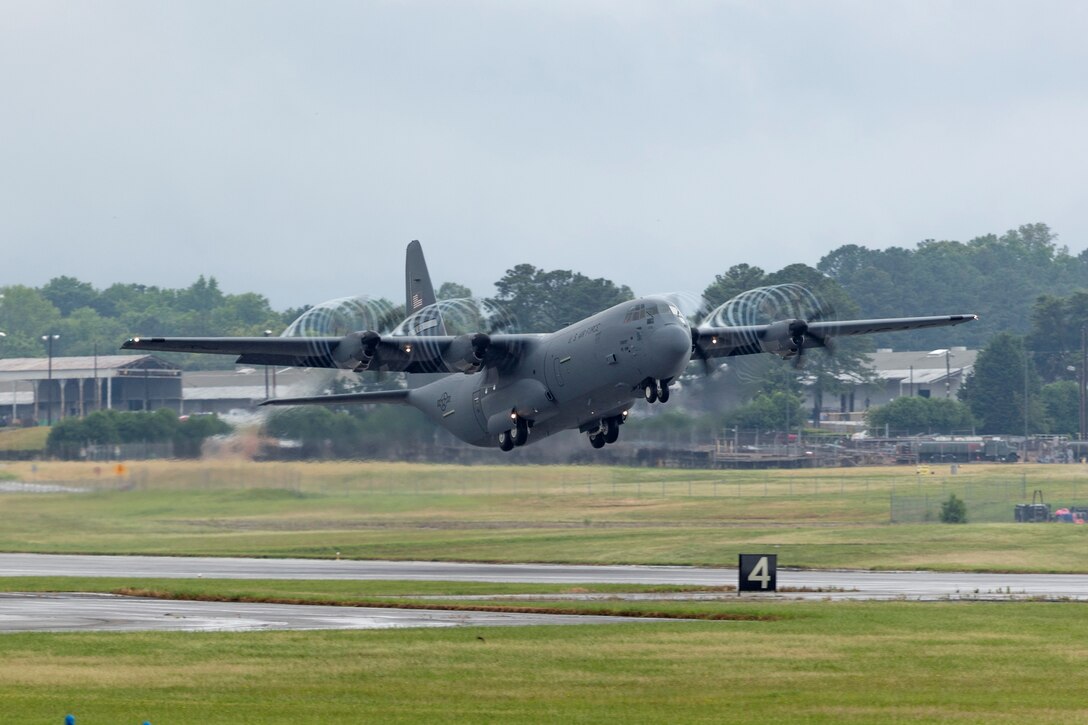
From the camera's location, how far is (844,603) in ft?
127

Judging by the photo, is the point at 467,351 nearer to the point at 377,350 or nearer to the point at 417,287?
the point at 377,350

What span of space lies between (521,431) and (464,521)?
827 inches

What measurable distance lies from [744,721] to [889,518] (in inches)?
2062

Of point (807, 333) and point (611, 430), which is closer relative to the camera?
point (807, 333)

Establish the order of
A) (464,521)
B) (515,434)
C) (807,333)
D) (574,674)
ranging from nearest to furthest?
(574,674) → (515,434) → (807,333) → (464,521)

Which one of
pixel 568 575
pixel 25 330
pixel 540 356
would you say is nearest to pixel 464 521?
pixel 568 575

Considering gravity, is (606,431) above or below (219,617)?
above

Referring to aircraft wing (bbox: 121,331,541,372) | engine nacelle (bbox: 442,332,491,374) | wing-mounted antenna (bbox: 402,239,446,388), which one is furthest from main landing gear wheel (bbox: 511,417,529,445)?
wing-mounted antenna (bbox: 402,239,446,388)

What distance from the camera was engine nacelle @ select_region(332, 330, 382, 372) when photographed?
46.9 meters

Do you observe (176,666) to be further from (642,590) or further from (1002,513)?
(1002,513)

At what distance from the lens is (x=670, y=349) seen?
144 ft

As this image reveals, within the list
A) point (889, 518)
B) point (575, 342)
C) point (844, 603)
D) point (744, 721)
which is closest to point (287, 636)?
point (744, 721)

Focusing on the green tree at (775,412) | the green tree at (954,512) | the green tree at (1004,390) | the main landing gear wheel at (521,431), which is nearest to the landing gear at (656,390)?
the main landing gear wheel at (521,431)

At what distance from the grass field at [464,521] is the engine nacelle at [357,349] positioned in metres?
13.3
